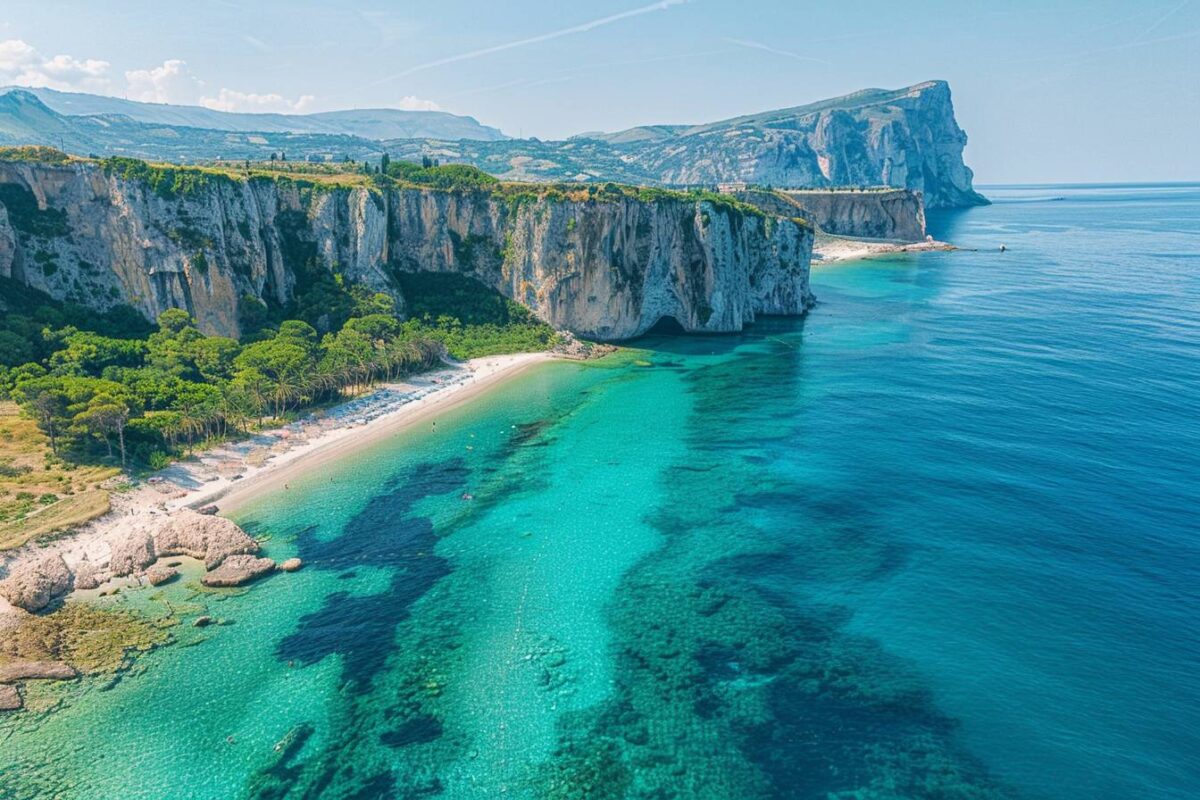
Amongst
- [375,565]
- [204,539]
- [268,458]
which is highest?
[268,458]

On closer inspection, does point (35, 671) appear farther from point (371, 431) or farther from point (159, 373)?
point (159, 373)

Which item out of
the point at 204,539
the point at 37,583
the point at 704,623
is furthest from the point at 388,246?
the point at 704,623

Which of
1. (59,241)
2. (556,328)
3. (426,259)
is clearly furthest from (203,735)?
(426,259)

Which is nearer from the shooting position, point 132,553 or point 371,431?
point 132,553

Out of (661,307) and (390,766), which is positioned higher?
(661,307)

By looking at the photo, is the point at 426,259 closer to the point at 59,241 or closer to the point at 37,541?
the point at 59,241

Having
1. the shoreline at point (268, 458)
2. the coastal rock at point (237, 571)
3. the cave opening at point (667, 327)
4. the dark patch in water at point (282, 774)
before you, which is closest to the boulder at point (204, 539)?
the coastal rock at point (237, 571)

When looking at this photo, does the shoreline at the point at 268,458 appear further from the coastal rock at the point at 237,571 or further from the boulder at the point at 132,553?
the coastal rock at the point at 237,571
